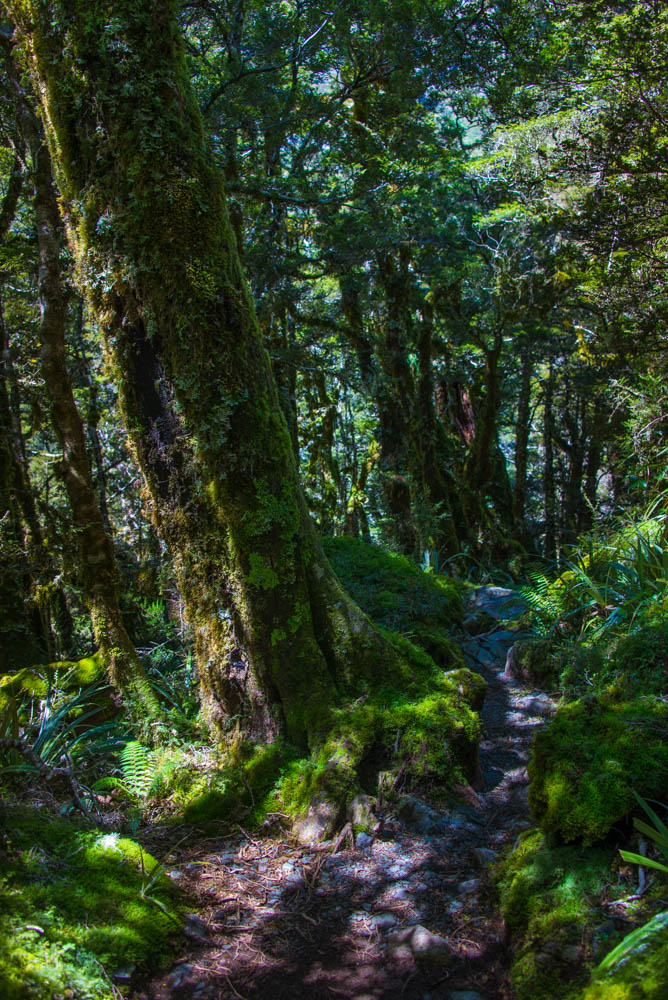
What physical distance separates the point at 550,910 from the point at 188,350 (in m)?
3.55

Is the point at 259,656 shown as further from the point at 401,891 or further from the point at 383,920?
the point at 383,920

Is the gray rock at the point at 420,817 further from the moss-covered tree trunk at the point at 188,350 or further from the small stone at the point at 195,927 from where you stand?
the small stone at the point at 195,927

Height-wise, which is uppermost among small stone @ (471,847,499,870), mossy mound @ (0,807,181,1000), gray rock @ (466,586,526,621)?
gray rock @ (466,586,526,621)

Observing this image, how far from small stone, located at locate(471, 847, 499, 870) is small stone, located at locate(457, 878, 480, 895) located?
12cm

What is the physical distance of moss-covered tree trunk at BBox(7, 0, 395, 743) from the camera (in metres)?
4.15

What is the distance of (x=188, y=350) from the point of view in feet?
13.7

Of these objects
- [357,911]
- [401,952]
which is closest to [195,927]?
[357,911]

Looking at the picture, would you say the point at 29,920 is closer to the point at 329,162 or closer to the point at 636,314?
the point at 636,314

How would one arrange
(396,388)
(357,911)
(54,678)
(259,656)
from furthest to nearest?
(396,388)
(54,678)
(259,656)
(357,911)

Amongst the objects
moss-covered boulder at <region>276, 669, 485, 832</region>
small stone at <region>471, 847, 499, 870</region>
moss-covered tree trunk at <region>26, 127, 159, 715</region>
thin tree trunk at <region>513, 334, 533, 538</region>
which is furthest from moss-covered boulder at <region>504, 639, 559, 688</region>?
thin tree trunk at <region>513, 334, 533, 538</region>

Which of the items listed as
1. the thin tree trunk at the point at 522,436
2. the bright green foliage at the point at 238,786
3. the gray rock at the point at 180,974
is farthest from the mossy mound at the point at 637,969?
the thin tree trunk at the point at 522,436

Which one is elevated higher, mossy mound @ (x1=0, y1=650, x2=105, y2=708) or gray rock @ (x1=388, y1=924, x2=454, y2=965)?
mossy mound @ (x1=0, y1=650, x2=105, y2=708)

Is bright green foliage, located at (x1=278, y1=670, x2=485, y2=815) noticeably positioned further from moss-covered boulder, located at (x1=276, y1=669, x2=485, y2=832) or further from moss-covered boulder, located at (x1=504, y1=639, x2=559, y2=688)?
moss-covered boulder, located at (x1=504, y1=639, x2=559, y2=688)

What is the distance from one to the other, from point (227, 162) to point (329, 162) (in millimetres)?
3590
